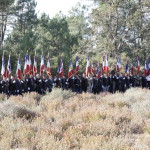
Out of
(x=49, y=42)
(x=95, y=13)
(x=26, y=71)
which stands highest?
(x=95, y=13)

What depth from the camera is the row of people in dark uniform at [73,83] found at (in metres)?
17.8

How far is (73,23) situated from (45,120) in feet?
126

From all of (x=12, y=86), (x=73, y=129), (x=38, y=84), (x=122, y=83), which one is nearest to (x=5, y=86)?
(x=12, y=86)

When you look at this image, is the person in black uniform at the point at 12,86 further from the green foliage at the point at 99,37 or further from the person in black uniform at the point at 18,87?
the green foliage at the point at 99,37

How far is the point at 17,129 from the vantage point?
280 inches

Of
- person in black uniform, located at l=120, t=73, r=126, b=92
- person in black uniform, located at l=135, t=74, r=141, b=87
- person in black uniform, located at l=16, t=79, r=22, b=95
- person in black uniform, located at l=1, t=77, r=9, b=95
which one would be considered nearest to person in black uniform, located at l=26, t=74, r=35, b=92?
person in black uniform, located at l=16, t=79, r=22, b=95

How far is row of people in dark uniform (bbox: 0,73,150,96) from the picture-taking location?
1784 cm

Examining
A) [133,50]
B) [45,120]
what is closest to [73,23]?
[133,50]

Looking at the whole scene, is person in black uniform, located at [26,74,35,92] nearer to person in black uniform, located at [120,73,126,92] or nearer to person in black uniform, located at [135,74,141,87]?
person in black uniform, located at [120,73,126,92]

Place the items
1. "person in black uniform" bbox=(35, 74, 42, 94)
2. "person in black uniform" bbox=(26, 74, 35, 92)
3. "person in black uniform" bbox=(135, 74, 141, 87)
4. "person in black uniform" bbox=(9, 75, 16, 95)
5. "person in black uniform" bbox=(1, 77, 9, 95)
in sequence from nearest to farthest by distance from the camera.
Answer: "person in black uniform" bbox=(1, 77, 9, 95) < "person in black uniform" bbox=(9, 75, 16, 95) < "person in black uniform" bbox=(26, 74, 35, 92) < "person in black uniform" bbox=(35, 74, 42, 94) < "person in black uniform" bbox=(135, 74, 141, 87)

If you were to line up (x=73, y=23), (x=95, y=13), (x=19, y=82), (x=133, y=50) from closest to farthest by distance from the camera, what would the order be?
1. (x=19, y=82)
2. (x=95, y=13)
3. (x=133, y=50)
4. (x=73, y=23)

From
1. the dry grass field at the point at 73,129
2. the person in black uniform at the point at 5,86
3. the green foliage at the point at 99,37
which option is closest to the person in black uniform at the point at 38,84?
the person in black uniform at the point at 5,86

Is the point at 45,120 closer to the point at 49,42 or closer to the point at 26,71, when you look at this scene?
the point at 26,71

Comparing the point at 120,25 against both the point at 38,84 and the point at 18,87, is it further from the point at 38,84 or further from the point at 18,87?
the point at 18,87
